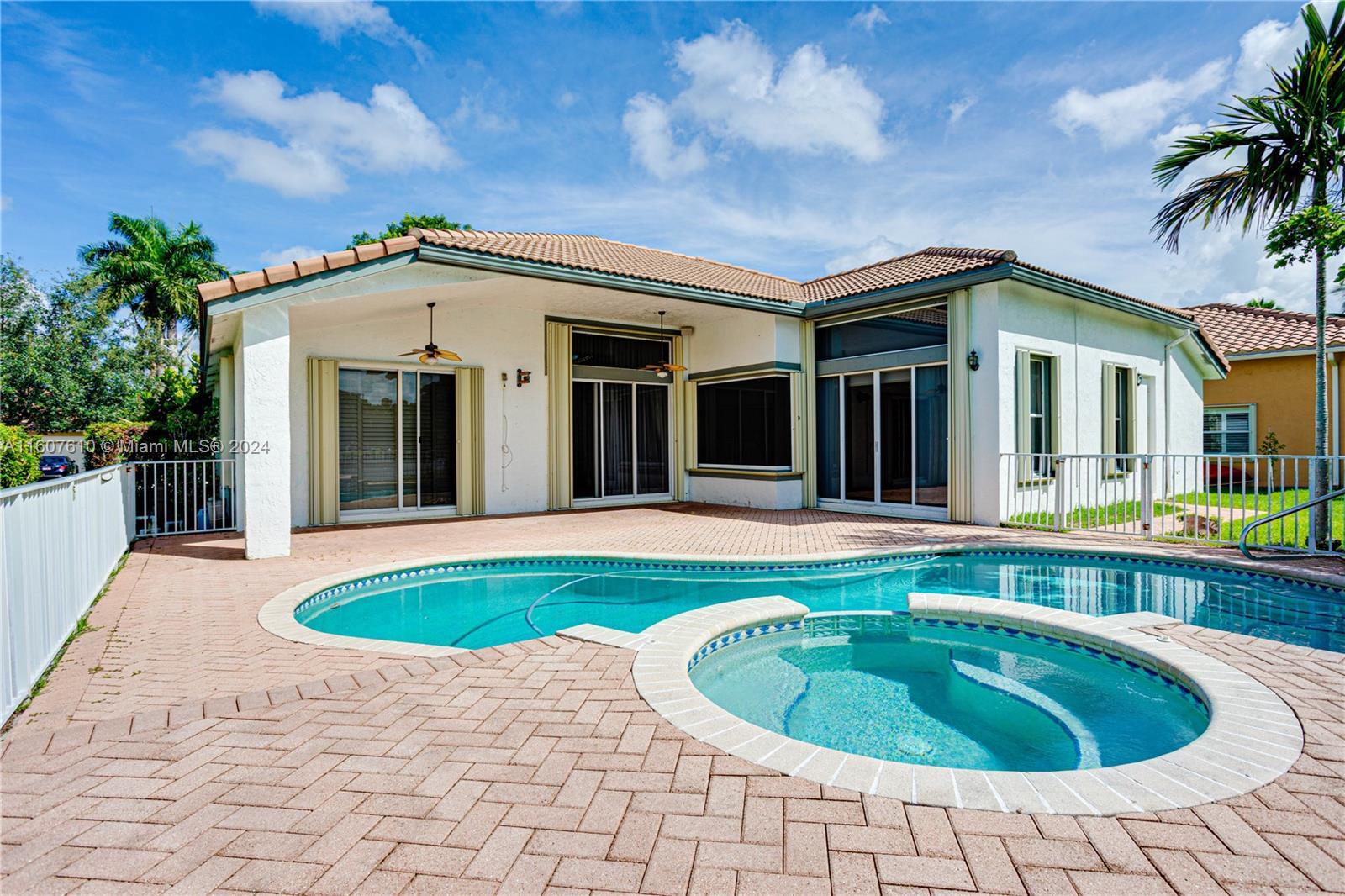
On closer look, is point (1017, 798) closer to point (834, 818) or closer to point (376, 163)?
point (834, 818)

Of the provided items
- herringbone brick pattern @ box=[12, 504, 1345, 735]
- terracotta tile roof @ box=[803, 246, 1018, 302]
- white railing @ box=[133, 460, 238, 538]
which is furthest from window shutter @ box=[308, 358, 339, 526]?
terracotta tile roof @ box=[803, 246, 1018, 302]

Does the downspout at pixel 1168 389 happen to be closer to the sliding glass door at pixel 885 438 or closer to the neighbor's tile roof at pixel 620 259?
the sliding glass door at pixel 885 438

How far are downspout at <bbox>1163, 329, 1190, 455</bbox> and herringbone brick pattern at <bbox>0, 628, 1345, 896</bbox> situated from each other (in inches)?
488

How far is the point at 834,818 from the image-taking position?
82.2 inches

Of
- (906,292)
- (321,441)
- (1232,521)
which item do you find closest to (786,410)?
(906,292)

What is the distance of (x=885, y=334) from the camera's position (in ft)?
35.1

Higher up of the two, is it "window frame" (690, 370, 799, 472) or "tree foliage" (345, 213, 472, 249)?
"tree foliage" (345, 213, 472, 249)

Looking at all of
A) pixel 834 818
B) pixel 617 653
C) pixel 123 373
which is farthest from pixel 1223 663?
pixel 123 373

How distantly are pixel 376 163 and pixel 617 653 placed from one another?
1776 cm

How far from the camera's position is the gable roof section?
7.15m

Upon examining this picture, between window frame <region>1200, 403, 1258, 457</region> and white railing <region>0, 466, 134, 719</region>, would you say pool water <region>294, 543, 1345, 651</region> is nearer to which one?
white railing <region>0, 466, 134, 719</region>

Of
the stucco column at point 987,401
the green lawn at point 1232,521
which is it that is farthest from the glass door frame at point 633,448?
the green lawn at point 1232,521

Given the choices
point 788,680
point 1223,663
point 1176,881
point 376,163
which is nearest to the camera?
point 1176,881

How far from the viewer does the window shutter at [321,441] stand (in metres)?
9.57
